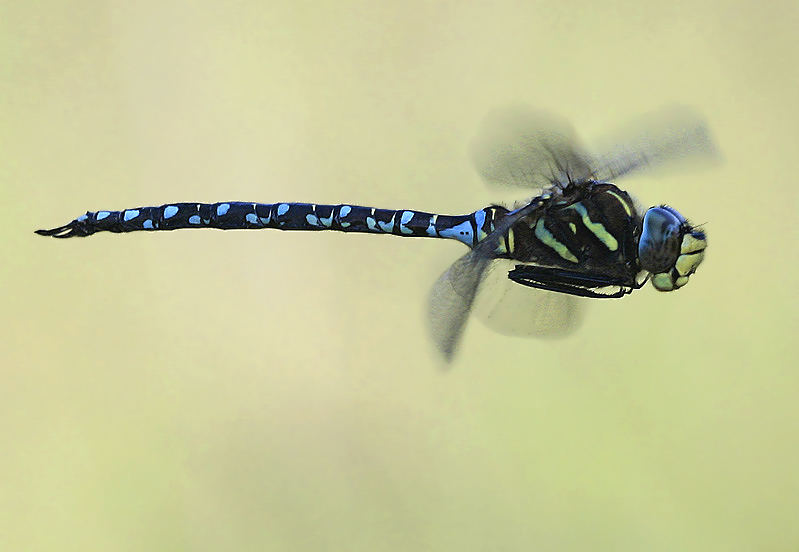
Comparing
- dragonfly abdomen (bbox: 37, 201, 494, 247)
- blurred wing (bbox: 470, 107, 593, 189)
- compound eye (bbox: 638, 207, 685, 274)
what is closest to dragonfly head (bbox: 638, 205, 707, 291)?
compound eye (bbox: 638, 207, 685, 274)

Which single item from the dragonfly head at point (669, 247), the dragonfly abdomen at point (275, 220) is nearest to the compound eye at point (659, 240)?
the dragonfly head at point (669, 247)

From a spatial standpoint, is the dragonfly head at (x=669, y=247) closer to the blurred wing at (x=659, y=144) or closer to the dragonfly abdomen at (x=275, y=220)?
the blurred wing at (x=659, y=144)

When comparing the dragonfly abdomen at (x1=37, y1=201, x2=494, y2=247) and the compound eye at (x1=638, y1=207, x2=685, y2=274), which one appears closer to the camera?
the compound eye at (x1=638, y1=207, x2=685, y2=274)

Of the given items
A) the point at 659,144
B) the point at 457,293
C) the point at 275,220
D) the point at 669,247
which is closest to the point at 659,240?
the point at 669,247

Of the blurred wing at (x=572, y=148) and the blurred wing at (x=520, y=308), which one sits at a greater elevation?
the blurred wing at (x=572, y=148)

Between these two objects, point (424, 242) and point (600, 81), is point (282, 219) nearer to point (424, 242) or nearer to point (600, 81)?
point (424, 242)

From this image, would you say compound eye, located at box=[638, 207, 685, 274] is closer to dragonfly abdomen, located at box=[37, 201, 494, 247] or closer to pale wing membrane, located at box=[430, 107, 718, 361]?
pale wing membrane, located at box=[430, 107, 718, 361]

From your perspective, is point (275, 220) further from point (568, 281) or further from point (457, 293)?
point (568, 281)
